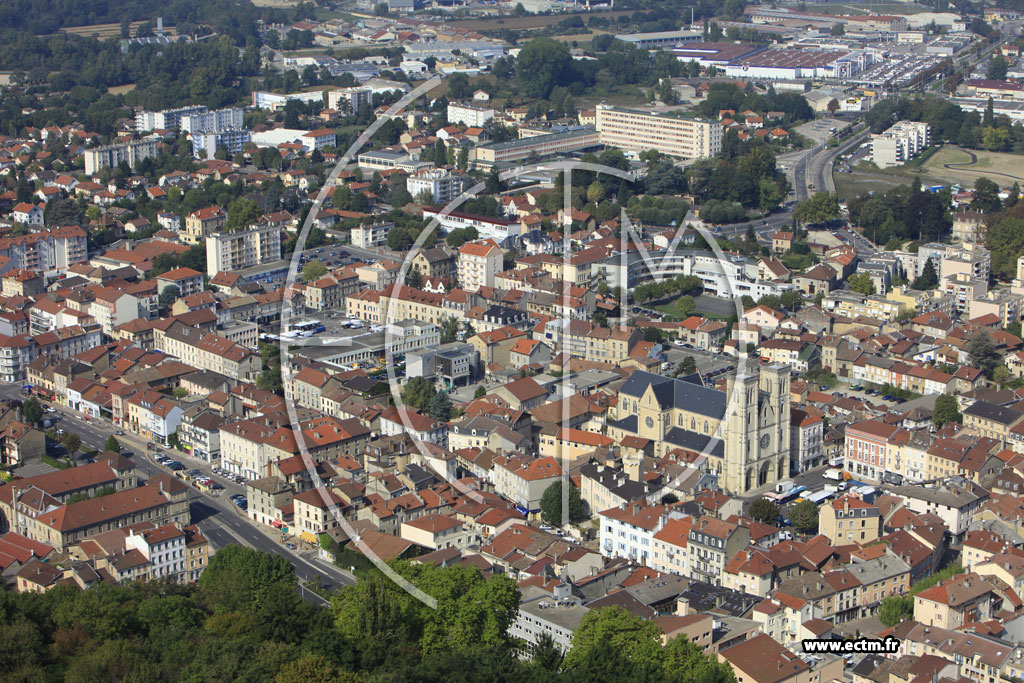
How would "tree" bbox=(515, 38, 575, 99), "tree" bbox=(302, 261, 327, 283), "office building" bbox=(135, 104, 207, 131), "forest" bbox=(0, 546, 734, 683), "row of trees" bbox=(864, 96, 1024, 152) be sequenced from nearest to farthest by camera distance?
"forest" bbox=(0, 546, 734, 683) < "tree" bbox=(302, 261, 327, 283) < "row of trees" bbox=(864, 96, 1024, 152) < "office building" bbox=(135, 104, 207, 131) < "tree" bbox=(515, 38, 575, 99)

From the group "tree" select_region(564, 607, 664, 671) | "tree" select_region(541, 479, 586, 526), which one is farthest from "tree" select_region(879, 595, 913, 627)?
"tree" select_region(541, 479, 586, 526)

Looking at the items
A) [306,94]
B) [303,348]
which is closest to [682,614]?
[303,348]

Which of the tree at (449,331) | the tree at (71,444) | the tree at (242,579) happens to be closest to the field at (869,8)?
the tree at (449,331)

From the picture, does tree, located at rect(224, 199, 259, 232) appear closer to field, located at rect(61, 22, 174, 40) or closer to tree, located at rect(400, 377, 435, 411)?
tree, located at rect(400, 377, 435, 411)

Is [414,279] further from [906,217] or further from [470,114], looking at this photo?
[470,114]

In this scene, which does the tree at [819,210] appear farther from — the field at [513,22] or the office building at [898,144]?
the field at [513,22]

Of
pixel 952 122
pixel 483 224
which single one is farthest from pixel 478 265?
pixel 952 122
